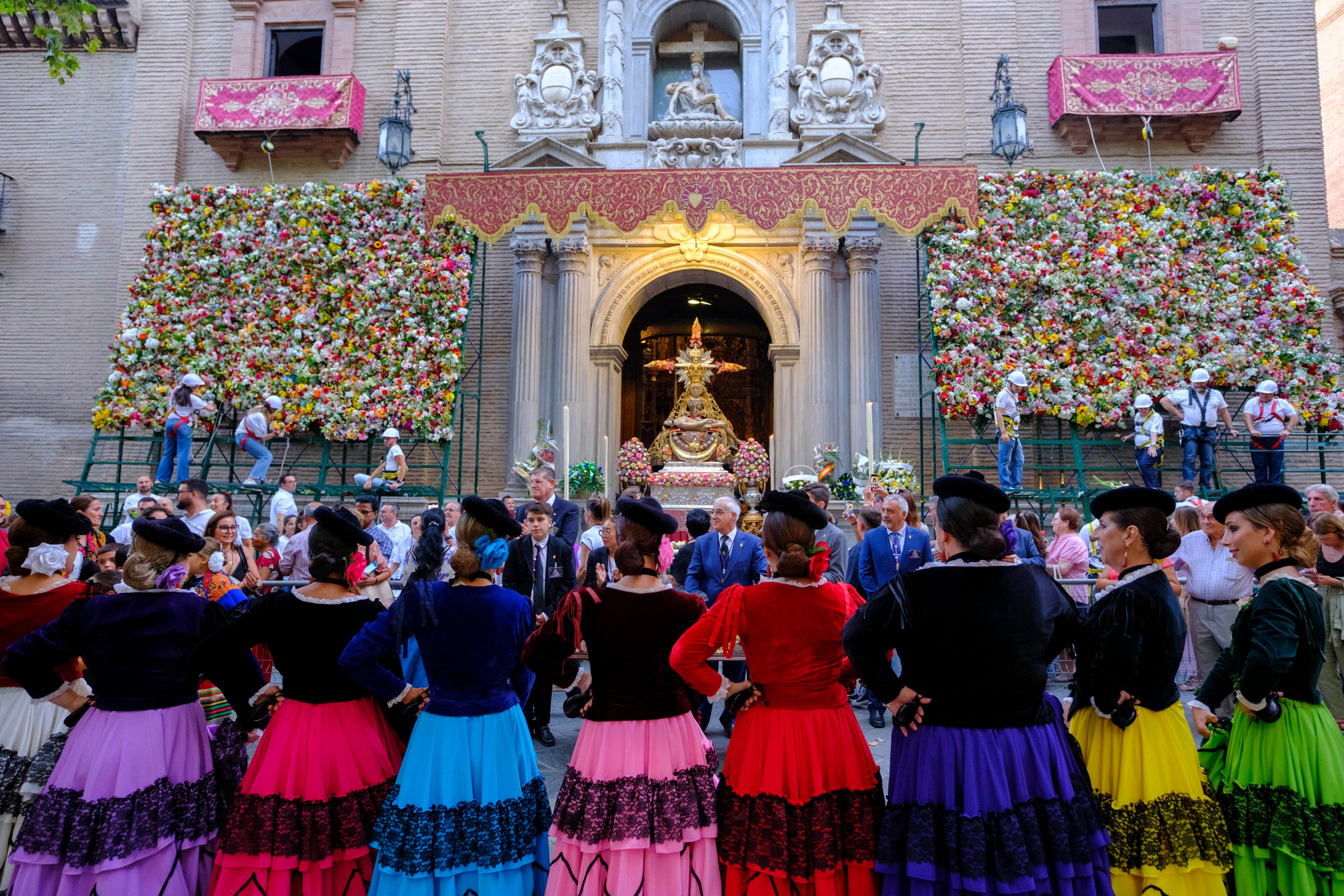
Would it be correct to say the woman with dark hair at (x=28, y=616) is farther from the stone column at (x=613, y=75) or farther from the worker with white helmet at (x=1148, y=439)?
the worker with white helmet at (x=1148, y=439)

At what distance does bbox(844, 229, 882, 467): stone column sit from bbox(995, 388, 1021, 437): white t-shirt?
1.79 meters

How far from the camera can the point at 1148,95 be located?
45.8 feet

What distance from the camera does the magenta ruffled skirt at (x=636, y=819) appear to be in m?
3.12

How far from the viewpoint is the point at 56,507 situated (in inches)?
148

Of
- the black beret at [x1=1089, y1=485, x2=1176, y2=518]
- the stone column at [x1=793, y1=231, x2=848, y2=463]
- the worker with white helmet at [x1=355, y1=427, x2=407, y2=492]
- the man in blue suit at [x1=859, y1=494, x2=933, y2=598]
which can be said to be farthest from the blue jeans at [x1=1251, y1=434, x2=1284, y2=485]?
the worker with white helmet at [x1=355, y1=427, x2=407, y2=492]

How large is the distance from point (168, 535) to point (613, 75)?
13.1 metres

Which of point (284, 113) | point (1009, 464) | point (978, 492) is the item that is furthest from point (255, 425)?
point (978, 492)

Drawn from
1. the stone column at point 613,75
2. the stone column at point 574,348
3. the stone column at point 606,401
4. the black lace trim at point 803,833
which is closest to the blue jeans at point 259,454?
the stone column at point 574,348

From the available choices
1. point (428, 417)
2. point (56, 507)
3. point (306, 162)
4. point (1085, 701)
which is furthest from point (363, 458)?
point (1085, 701)

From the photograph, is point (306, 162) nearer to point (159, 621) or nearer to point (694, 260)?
point (694, 260)

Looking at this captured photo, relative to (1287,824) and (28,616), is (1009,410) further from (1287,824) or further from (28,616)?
(28,616)

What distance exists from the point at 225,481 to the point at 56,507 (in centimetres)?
1148

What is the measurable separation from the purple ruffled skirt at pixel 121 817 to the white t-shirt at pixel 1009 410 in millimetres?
10915

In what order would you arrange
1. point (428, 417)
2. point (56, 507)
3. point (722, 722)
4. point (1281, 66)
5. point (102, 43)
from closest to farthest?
point (56, 507) < point (722, 722) < point (428, 417) < point (1281, 66) < point (102, 43)
